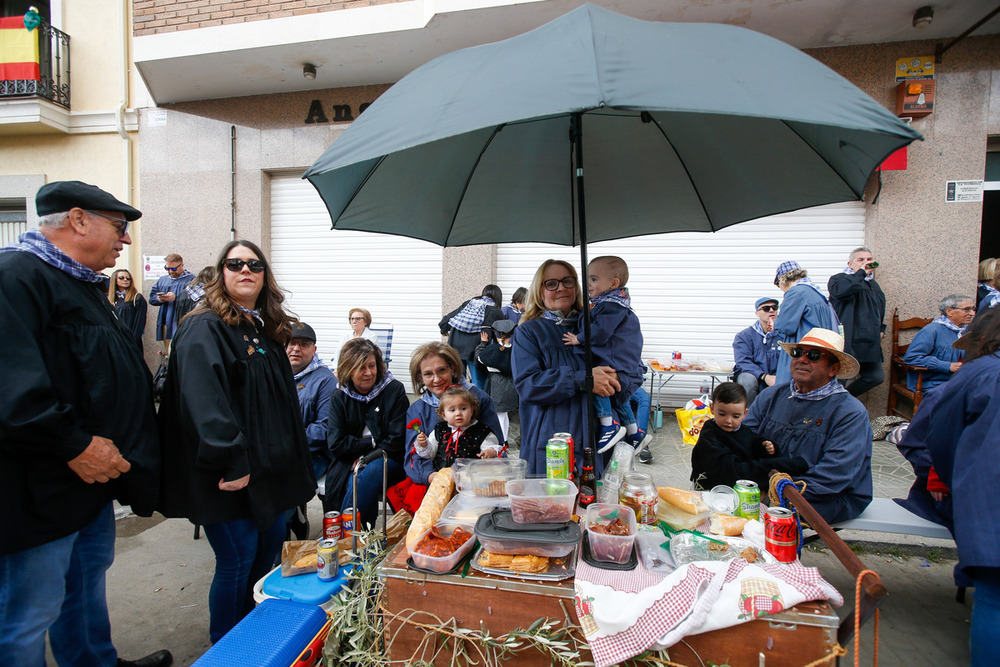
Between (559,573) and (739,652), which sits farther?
(559,573)

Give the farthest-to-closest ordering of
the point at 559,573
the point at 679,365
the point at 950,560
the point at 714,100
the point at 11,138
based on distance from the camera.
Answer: the point at 11,138
the point at 679,365
the point at 950,560
the point at 559,573
the point at 714,100

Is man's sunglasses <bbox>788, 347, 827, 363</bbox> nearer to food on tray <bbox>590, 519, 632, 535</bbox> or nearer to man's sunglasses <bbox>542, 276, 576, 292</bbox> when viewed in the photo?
man's sunglasses <bbox>542, 276, 576, 292</bbox>

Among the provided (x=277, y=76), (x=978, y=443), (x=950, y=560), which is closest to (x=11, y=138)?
(x=277, y=76)

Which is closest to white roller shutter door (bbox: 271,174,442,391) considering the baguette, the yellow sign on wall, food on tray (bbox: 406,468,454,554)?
food on tray (bbox: 406,468,454,554)

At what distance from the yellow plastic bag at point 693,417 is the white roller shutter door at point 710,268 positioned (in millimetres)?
1271

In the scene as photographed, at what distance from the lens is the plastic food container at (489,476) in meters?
2.17

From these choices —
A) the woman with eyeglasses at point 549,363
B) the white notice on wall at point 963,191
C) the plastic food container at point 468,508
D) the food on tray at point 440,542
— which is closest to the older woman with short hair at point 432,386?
the woman with eyeglasses at point 549,363

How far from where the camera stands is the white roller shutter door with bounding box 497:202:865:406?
269 inches

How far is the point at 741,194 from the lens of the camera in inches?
102

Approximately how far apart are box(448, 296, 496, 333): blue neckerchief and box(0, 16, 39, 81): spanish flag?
29.5ft

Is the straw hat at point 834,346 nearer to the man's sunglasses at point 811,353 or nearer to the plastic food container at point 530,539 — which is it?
the man's sunglasses at point 811,353

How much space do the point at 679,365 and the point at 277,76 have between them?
728cm

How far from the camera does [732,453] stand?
9.59ft

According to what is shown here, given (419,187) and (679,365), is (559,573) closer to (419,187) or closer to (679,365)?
(419,187)
